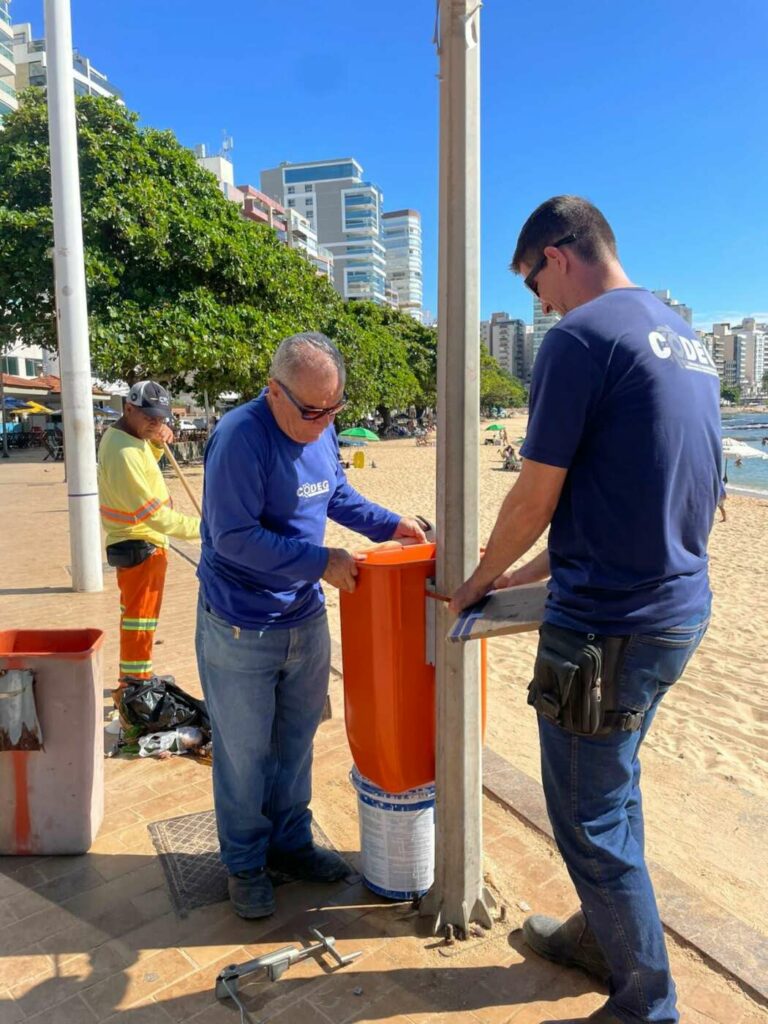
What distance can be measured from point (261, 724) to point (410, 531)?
2.90 ft

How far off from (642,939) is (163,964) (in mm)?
1475

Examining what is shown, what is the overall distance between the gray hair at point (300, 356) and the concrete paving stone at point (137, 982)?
1.89 metres

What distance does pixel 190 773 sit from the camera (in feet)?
12.2

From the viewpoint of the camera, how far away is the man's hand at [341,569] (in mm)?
2407

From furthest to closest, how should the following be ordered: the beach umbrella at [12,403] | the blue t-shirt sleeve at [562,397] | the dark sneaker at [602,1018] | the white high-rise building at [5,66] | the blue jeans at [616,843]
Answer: the white high-rise building at [5,66], the beach umbrella at [12,403], the dark sneaker at [602,1018], the blue jeans at [616,843], the blue t-shirt sleeve at [562,397]

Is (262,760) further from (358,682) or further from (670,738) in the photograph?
(670,738)

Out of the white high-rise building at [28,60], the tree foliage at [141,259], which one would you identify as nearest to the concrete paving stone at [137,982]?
the tree foliage at [141,259]

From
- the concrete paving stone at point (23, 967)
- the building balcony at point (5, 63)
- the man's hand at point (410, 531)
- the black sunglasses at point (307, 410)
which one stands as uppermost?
the building balcony at point (5, 63)

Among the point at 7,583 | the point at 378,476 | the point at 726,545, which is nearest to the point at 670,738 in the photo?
the point at 7,583

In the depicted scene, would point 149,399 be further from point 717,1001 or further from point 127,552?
point 717,1001

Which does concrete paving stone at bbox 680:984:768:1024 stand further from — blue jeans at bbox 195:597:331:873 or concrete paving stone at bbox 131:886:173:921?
concrete paving stone at bbox 131:886:173:921

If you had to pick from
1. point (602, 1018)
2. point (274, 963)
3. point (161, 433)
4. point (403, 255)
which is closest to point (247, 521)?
point (274, 963)

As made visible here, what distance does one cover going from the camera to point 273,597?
257 centimetres

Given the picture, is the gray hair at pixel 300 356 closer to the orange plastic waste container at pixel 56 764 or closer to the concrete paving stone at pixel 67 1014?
the orange plastic waste container at pixel 56 764
